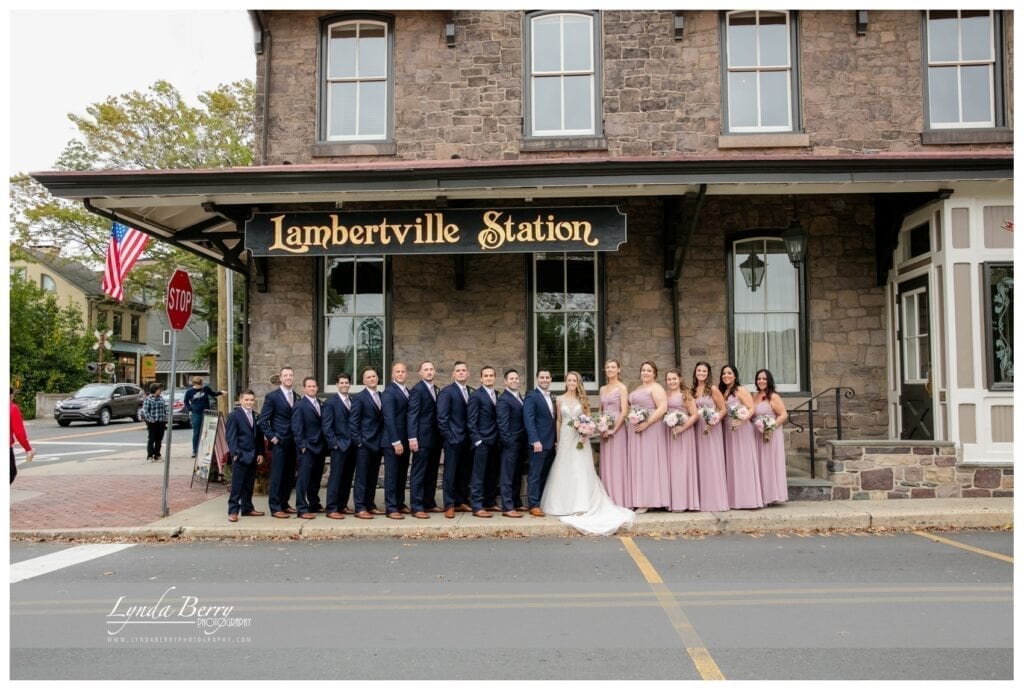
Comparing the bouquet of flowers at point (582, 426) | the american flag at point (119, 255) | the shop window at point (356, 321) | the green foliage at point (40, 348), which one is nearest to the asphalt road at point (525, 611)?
Answer: the bouquet of flowers at point (582, 426)

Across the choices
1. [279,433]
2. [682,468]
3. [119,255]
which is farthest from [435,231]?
[119,255]

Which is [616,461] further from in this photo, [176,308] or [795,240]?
[176,308]

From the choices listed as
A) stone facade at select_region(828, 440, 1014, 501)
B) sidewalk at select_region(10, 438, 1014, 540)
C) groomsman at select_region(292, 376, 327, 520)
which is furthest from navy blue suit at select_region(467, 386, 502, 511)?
stone facade at select_region(828, 440, 1014, 501)

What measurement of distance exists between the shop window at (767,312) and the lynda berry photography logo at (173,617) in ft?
27.2

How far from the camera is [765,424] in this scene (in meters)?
9.18

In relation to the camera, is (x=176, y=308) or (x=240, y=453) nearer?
(x=176, y=308)

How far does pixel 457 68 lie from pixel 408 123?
1.15 m

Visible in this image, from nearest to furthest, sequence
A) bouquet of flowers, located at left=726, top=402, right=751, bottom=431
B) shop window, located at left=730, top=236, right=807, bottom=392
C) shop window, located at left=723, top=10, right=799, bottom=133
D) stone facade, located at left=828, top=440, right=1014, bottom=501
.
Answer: bouquet of flowers, located at left=726, top=402, right=751, bottom=431 < stone facade, located at left=828, top=440, right=1014, bottom=501 < shop window, located at left=730, top=236, right=807, bottom=392 < shop window, located at left=723, top=10, right=799, bottom=133

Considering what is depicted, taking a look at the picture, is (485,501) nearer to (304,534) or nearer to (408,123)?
(304,534)

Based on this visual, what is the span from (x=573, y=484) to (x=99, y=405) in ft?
84.0

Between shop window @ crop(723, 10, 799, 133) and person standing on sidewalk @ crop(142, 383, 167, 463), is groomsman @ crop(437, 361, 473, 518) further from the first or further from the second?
person standing on sidewalk @ crop(142, 383, 167, 463)

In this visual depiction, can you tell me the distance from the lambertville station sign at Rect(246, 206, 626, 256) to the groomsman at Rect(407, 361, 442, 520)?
194cm

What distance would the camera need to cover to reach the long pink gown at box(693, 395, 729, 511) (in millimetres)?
9133

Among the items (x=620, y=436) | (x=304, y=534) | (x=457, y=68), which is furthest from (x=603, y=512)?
(x=457, y=68)
